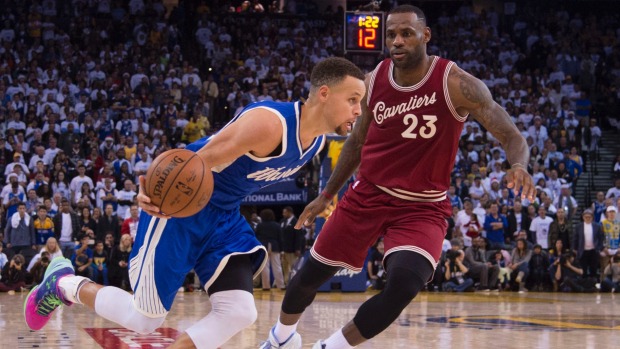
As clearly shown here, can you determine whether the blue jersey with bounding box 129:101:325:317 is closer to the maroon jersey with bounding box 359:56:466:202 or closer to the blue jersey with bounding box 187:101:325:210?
the blue jersey with bounding box 187:101:325:210

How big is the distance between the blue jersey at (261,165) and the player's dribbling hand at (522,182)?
1.09 metres

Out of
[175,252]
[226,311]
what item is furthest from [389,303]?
[175,252]

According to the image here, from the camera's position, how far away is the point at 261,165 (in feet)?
16.6

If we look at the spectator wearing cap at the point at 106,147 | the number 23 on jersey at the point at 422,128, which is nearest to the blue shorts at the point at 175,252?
the number 23 on jersey at the point at 422,128

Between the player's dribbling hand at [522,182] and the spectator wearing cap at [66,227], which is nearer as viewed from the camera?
the player's dribbling hand at [522,182]

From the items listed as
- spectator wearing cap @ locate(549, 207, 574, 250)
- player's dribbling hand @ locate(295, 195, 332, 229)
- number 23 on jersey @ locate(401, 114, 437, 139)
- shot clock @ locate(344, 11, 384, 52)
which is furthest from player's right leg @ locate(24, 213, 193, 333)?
spectator wearing cap @ locate(549, 207, 574, 250)

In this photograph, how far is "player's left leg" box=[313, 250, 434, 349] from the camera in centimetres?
521

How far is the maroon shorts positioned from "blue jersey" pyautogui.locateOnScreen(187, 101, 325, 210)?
0.59m

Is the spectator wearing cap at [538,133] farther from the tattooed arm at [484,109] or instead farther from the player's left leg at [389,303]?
the player's left leg at [389,303]

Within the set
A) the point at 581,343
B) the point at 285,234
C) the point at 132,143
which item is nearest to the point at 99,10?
the point at 132,143

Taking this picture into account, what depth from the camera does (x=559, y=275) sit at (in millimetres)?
17938

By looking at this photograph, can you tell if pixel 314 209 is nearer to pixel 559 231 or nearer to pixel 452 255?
pixel 452 255

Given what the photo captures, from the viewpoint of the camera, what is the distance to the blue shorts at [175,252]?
504 cm

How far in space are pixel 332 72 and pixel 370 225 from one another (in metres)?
1.01
